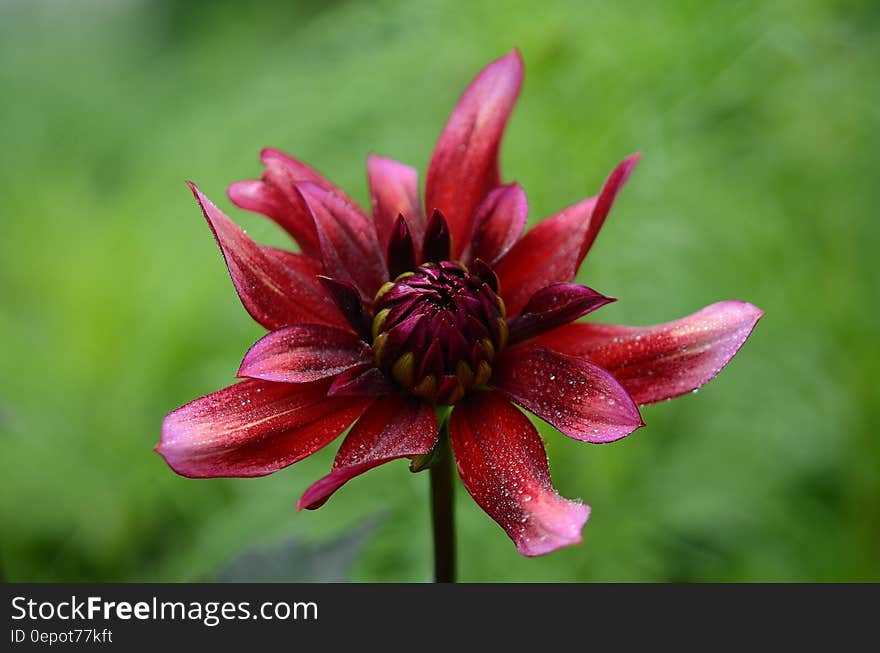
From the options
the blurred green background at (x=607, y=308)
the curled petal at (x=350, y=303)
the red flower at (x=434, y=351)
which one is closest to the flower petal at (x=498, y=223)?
the red flower at (x=434, y=351)

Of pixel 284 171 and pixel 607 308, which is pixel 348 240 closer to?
pixel 284 171

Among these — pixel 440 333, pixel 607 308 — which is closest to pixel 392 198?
pixel 440 333

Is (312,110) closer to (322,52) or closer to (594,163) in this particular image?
(322,52)

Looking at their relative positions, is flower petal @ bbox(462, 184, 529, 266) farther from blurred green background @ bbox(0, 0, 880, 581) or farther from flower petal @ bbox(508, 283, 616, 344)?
blurred green background @ bbox(0, 0, 880, 581)

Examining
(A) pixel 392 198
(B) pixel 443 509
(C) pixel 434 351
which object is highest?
(A) pixel 392 198

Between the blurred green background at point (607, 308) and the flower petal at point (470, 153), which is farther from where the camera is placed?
the blurred green background at point (607, 308)

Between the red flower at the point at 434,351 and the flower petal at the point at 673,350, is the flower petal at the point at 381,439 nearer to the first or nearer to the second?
the red flower at the point at 434,351

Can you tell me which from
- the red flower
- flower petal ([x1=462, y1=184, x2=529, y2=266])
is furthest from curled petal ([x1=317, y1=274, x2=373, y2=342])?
flower petal ([x1=462, y1=184, x2=529, y2=266])
